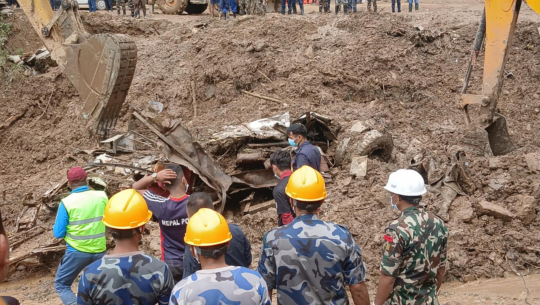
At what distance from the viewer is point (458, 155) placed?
24.5 ft

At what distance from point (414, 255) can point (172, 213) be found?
6.17ft

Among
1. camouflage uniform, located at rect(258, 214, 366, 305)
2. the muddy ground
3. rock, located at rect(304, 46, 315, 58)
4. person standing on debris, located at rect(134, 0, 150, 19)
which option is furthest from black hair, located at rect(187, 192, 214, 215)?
person standing on debris, located at rect(134, 0, 150, 19)

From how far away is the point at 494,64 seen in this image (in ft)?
25.7

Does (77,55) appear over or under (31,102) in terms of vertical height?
over

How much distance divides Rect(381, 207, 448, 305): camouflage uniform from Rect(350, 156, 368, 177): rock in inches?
157

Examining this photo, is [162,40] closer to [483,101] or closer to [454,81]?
[454,81]

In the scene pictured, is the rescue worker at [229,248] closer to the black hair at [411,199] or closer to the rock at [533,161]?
the black hair at [411,199]

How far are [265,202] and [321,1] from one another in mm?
11535

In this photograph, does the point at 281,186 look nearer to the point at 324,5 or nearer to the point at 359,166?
the point at 359,166

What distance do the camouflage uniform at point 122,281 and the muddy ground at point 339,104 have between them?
342cm

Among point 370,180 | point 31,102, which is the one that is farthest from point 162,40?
point 370,180

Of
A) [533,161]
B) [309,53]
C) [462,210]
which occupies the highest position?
[309,53]

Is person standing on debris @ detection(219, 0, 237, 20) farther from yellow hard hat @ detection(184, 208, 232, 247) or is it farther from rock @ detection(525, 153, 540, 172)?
yellow hard hat @ detection(184, 208, 232, 247)

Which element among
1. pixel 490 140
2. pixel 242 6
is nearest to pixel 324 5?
pixel 242 6
